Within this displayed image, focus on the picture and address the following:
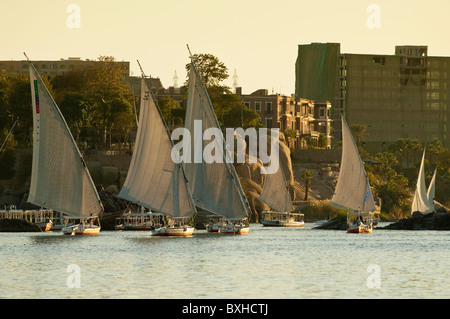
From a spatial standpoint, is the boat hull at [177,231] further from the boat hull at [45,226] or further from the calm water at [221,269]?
the boat hull at [45,226]

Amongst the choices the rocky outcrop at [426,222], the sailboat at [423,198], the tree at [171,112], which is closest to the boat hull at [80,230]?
the rocky outcrop at [426,222]

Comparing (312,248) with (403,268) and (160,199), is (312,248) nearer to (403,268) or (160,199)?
(160,199)

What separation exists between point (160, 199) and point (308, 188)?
4010 inches

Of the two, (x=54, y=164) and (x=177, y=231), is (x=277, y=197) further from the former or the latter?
(x=54, y=164)

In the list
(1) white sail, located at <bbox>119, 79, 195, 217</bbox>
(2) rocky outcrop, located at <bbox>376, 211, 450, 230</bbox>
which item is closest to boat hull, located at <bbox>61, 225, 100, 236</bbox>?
(1) white sail, located at <bbox>119, 79, 195, 217</bbox>

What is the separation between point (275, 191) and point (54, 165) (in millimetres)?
63808

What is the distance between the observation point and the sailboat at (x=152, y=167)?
308ft

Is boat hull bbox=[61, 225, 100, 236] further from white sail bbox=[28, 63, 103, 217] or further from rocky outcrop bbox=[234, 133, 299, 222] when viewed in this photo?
rocky outcrop bbox=[234, 133, 299, 222]

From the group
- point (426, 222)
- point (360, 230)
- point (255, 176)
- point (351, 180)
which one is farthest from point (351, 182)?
point (255, 176)

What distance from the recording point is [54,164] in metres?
95.2
